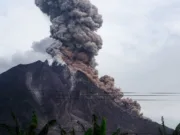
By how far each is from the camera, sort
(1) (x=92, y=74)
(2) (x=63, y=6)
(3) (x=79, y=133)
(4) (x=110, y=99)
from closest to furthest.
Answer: (2) (x=63, y=6)
(3) (x=79, y=133)
(1) (x=92, y=74)
(4) (x=110, y=99)

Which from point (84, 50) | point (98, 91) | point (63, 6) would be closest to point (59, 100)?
point (98, 91)

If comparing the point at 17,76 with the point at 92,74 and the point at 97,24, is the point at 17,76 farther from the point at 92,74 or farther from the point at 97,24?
the point at 97,24

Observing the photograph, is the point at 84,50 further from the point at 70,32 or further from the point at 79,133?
the point at 79,133

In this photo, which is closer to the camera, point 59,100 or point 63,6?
point 63,6

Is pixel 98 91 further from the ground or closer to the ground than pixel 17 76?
closer to the ground

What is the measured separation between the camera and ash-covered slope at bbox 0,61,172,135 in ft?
300

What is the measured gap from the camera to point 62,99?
337ft

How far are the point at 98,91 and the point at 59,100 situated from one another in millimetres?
14812

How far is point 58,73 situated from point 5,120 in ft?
87.2

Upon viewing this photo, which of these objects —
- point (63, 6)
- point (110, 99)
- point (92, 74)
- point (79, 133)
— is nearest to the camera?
point (63, 6)

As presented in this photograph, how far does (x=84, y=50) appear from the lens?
8462 cm

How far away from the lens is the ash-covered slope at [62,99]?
9131 cm

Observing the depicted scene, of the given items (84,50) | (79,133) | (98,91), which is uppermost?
(84,50)

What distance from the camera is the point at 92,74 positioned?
93.1 meters
